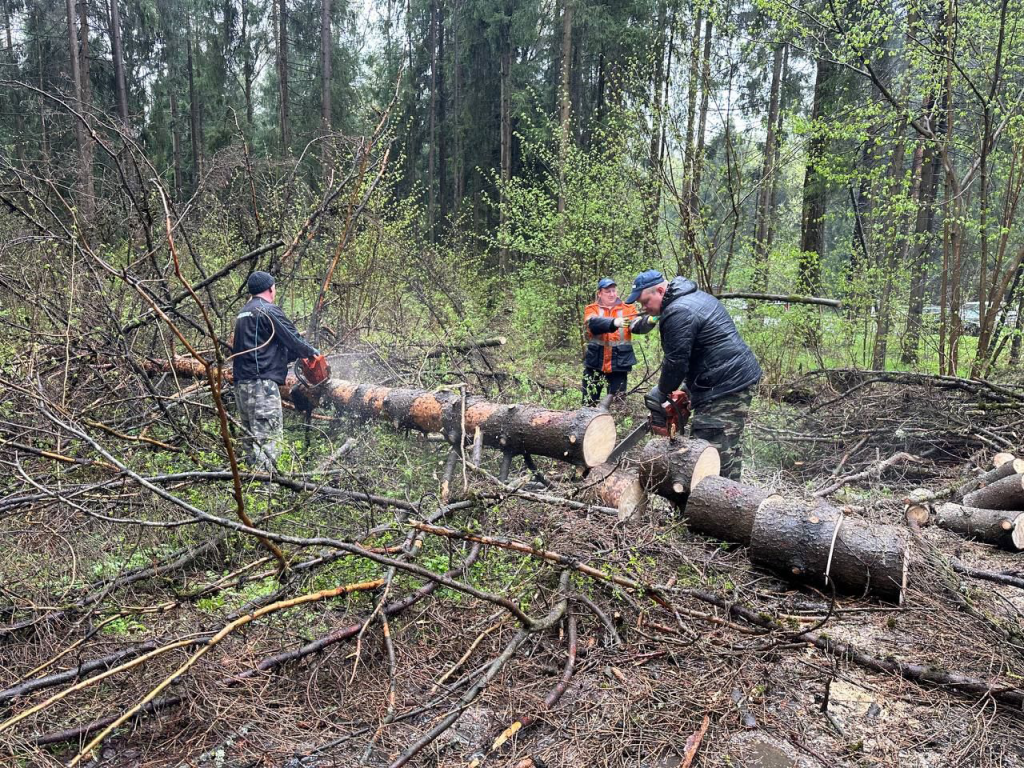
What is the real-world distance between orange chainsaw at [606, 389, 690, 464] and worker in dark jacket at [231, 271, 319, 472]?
122 inches

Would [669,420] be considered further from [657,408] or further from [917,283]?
[917,283]

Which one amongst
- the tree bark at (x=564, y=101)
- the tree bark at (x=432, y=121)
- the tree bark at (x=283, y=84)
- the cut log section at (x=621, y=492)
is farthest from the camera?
the tree bark at (x=432, y=121)

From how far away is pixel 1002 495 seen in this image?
4.61 meters

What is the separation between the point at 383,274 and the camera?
10.3 m

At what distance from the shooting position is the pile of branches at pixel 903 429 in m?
5.90

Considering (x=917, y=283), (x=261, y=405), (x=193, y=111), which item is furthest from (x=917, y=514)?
(x=193, y=111)

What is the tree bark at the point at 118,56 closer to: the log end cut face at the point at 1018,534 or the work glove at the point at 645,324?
the work glove at the point at 645,324

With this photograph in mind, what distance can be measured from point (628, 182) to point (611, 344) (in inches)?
180

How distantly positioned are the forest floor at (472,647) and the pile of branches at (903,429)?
6.53 ft

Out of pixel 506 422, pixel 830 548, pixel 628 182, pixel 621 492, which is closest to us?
pixel 830 548

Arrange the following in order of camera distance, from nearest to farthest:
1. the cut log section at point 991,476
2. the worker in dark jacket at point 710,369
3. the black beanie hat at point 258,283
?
the cut log section at point 991,476
the worker in dark jacket at point 710,369
the black beanie hat at point 258,283

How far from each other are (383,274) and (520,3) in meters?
12.4

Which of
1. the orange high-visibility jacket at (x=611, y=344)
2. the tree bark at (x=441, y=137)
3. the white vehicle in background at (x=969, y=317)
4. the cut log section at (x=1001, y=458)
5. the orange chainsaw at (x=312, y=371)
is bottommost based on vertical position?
the cut log section at (x=1001, y=458)

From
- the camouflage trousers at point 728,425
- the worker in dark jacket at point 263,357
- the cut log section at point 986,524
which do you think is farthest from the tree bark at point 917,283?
the worker in dark jacket at point 263,357
